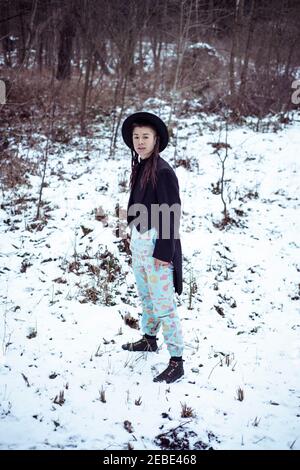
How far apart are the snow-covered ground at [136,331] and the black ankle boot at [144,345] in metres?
0.07

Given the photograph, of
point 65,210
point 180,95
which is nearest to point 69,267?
point 65,210

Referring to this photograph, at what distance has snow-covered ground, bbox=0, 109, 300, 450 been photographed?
2.73 meters

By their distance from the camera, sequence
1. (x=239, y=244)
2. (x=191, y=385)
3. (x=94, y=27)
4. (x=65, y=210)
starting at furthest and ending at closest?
(x=94, y=27)
(x=65, y=210)
(x=239, y=244)
(x=191, y=385)

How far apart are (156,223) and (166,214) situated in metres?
0.13

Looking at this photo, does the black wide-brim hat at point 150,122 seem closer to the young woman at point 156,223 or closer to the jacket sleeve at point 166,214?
the young woman at point 156,223

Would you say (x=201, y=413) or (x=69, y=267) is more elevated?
(x=69, y=267)

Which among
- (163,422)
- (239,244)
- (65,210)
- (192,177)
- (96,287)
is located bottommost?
(163,422)

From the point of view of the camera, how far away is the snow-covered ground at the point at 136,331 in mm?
2730

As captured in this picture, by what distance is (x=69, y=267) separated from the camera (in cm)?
497

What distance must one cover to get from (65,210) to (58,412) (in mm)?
4152

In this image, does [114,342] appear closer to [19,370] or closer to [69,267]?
[19,370]

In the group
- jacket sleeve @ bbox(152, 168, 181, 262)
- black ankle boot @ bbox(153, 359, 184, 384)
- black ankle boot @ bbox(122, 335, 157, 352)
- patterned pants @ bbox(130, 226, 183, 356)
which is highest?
jacket sleeve @ bbox(152, 168, 181, 262)

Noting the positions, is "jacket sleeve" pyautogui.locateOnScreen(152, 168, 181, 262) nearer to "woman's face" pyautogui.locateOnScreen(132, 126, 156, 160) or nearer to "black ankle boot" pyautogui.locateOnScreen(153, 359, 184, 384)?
"woman's face" pyautogui.locateOnScreen(132, 126, 156, 160)

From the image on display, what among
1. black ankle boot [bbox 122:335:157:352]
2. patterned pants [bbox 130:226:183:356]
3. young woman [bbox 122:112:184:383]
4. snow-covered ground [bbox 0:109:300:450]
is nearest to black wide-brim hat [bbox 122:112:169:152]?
young woman [bbox 122:112:184:383]
